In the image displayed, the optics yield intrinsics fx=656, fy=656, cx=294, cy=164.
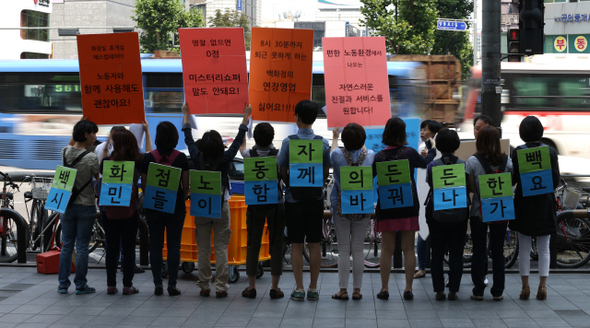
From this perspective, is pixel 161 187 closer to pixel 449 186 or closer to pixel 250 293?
pixel 250 293

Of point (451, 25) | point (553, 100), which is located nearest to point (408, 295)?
point (553, 100)

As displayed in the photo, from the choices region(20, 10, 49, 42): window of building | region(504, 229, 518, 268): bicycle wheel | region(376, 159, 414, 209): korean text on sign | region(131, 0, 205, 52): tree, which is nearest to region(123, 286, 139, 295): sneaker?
region(376, 159, 414, 209): korean text on sign

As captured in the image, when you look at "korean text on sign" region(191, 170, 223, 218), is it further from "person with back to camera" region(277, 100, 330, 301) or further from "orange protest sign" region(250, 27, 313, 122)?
"orange protest sign" region(250, 27, 313, 122)

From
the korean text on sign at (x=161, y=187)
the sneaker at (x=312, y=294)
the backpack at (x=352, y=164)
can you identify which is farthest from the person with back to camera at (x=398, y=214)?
the korean text on sign at (x=161, y=187)

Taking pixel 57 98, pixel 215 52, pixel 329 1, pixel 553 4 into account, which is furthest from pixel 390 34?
pixel 329 1

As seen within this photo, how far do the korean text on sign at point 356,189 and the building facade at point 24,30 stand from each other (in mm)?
34837

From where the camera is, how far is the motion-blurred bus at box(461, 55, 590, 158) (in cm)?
1620

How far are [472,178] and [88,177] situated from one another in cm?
365

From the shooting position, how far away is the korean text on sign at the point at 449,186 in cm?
598

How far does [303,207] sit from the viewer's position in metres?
6.04

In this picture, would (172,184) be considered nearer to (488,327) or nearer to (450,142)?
(450,142)

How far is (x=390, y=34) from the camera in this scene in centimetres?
3256

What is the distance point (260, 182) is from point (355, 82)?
5.58 feet

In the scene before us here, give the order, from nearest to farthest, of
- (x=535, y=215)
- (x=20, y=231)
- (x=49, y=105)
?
(x=535, y=215)
(x=20, y=231)
(x=49, y=105)
